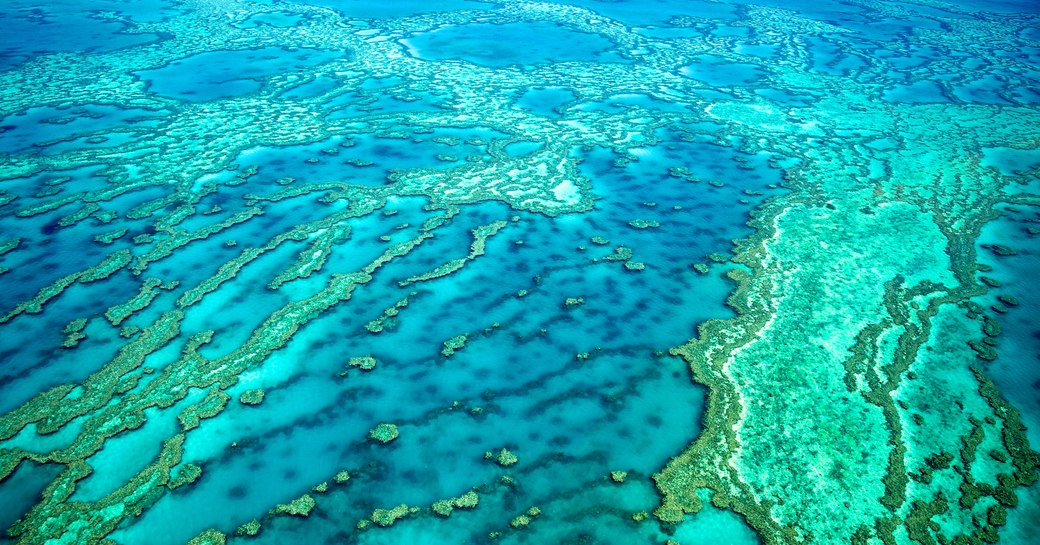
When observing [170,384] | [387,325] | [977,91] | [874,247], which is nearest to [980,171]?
[874,247]

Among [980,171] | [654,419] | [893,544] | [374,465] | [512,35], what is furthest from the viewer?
[512,35]

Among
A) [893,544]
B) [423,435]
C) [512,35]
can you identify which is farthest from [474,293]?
[512,35]

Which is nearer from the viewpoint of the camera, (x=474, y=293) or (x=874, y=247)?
(x=474, y=293)

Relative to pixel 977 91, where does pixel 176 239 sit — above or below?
below

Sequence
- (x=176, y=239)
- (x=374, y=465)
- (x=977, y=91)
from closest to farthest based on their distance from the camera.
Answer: (x=374, y=465)
(x=176, y=239)
(x=977, y=91)

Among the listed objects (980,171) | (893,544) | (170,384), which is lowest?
(170,384)

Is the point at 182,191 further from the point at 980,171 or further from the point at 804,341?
the point at 980,171
